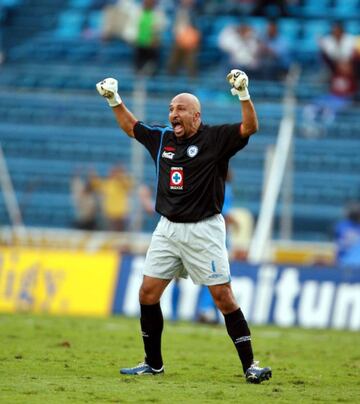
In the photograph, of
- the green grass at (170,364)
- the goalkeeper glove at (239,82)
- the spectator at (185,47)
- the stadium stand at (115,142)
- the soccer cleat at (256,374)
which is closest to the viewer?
the green grass at (170,364)

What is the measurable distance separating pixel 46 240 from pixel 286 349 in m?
7.34

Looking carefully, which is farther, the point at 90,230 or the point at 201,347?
the point at 90,230

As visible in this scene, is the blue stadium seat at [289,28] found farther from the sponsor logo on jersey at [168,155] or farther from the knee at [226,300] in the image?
the knee at [226,300]

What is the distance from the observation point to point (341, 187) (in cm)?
1916

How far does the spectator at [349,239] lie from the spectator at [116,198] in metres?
3.35

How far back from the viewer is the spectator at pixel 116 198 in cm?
1925

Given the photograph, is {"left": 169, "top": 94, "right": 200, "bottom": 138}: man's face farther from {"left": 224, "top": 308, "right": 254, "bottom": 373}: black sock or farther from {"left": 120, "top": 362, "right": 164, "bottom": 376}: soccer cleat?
{"left": 120, "top": 362, "right": 164, "bottom": 376}: soccer cleat

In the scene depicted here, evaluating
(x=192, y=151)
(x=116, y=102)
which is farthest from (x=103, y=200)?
(x=192, y=151)

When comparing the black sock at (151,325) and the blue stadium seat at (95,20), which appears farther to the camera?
the blue stadium seat at (95,20)

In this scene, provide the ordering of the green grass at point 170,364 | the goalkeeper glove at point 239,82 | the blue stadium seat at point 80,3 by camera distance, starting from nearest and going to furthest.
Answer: the green grass at point 170,364, the goalkeeper glove at point 239,82, the blue stadium seat at point 80,3

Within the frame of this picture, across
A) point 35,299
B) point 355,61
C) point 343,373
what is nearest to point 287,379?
point 343,373

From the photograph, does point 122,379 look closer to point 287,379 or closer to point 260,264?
point 287,379

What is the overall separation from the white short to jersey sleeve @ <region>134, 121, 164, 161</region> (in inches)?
23.9

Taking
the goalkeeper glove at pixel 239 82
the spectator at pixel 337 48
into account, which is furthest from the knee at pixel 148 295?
the spectator at pixel 337 48
